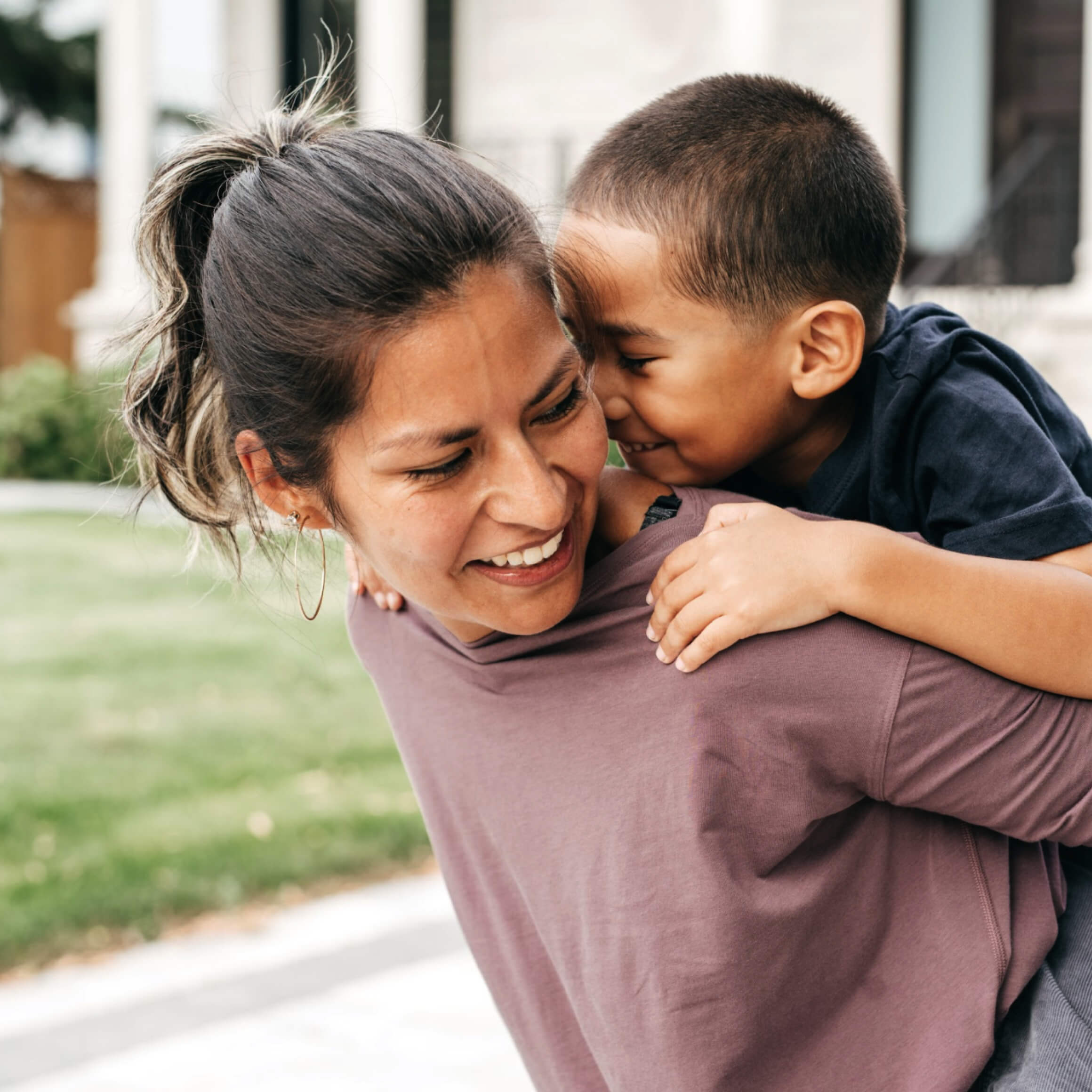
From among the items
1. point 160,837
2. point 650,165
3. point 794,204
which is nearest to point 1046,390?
point 794,204

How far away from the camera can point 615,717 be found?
146cm

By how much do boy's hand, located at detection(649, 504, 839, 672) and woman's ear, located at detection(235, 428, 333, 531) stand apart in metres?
0.44

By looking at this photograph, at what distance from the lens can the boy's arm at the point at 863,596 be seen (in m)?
1.42

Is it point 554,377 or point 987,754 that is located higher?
point 554,377

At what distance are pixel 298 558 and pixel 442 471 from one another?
2.06ft

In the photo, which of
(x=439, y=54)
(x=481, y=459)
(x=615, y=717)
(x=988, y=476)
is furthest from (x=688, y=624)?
(x=439, y=54)

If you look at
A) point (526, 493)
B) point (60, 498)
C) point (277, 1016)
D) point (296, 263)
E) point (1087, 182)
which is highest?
point (296, 263)

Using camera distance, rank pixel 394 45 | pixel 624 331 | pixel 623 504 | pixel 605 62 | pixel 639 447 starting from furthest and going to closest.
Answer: pixel 605 62 → pixel 394 45 → pixel 639 447 → pixel 624 331 → pixel 623 504

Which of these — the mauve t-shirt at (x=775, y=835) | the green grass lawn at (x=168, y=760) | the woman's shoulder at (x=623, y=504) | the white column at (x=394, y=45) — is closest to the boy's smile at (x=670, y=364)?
the woman's shoulder at (x=623, y=504)

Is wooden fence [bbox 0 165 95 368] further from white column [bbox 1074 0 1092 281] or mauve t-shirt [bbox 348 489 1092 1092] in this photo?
mauve t-shirt [bbox 348 489 1092 1092]

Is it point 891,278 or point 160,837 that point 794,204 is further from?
point 160,837

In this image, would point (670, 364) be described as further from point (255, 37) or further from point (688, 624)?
point (255, 37)

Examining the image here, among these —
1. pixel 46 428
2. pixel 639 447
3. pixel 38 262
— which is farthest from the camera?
pixel 38 262

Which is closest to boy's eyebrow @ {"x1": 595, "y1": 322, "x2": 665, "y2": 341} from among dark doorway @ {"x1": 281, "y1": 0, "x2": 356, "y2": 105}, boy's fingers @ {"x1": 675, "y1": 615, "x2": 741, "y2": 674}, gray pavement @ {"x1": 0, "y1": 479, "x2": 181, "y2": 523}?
boy's fingers @ {"x1": 675, "y1": 615, "x2": 741, "y2": 674}
